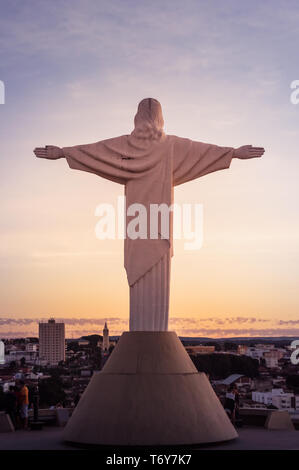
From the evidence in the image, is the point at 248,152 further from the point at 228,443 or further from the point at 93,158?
the point at 228,443

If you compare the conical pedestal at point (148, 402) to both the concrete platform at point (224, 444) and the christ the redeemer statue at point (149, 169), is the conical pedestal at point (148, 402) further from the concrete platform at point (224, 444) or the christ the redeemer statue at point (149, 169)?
the christ the redeemer statue at point (149, 169)

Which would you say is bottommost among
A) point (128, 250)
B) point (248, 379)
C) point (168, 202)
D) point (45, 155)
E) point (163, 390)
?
point (248, 379)

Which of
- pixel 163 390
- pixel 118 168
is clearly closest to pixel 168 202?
pixel 118 168

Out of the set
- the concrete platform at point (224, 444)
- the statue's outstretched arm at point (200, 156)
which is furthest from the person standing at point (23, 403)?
the statue's outstretched arm at point (200, 156)
